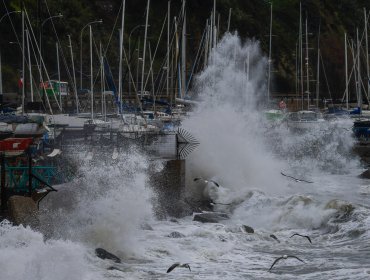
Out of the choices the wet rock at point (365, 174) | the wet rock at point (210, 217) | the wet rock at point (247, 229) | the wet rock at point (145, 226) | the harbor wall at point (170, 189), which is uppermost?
the harbor wall at point (170, 189)

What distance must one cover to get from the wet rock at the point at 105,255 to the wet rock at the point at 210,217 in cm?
487

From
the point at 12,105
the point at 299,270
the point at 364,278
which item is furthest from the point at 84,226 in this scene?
the point at 12,105

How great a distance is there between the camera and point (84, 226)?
1612cm

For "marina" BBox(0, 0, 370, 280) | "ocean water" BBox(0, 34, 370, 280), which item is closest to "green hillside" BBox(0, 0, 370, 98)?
"marina" BBox(0, 0, 370, 280)

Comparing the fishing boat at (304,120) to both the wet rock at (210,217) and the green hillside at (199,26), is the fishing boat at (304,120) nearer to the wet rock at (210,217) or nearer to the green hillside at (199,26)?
the green hillside at (199,26)

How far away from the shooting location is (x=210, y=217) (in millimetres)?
20062

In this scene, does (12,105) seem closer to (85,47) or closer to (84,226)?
(85,47)

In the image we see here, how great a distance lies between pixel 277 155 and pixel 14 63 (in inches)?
775

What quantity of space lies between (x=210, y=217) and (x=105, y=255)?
5.66 m

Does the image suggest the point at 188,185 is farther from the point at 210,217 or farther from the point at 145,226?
Answer: the point at 145,226

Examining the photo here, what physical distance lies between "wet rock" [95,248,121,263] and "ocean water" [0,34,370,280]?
153 millimetres

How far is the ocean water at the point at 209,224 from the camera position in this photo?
1384 centimetres

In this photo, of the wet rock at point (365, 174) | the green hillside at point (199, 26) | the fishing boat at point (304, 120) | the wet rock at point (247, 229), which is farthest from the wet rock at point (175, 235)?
the green hillside at point (199, 26)

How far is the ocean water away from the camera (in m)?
13.8
